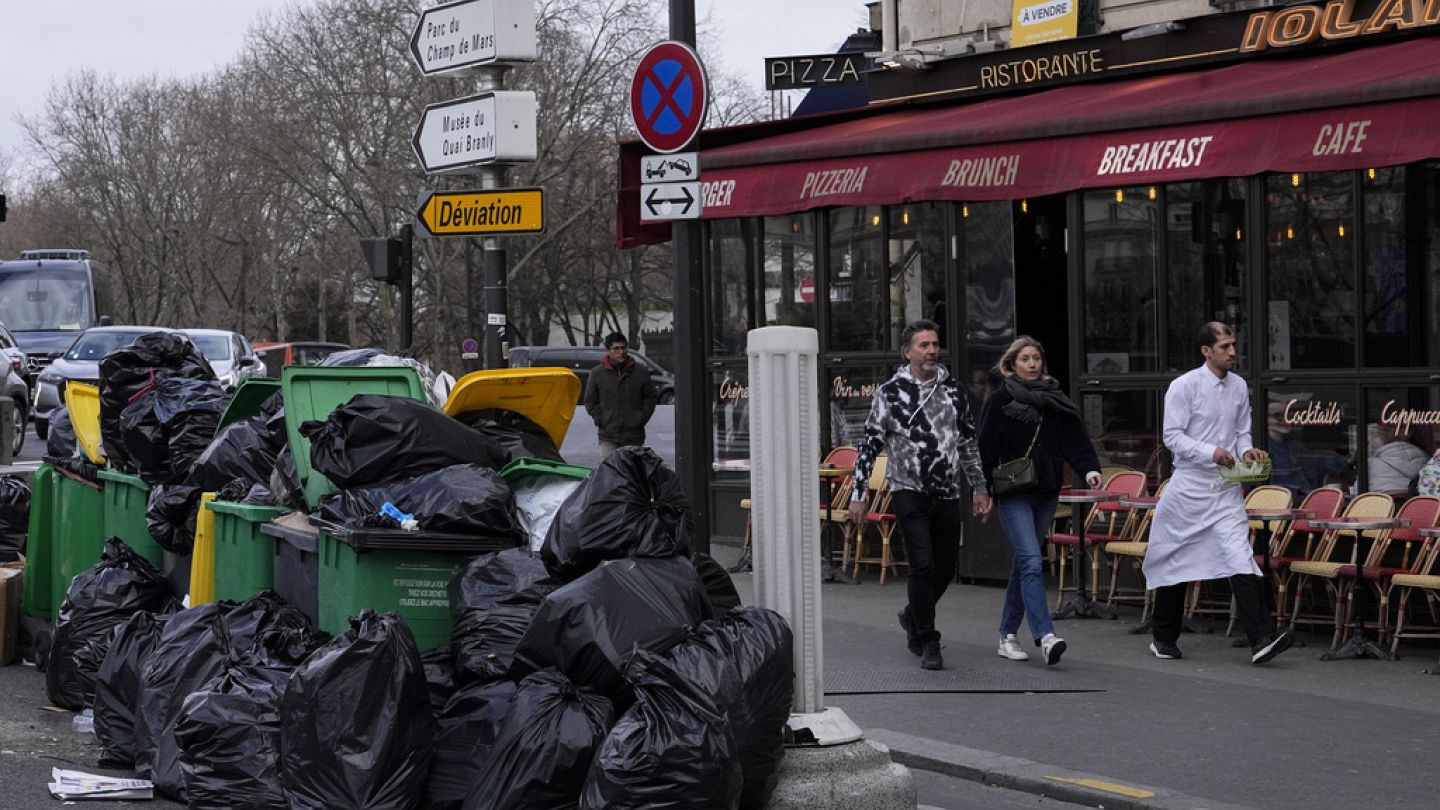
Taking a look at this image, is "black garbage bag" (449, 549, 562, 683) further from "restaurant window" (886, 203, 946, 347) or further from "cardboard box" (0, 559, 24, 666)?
"restaurant window" (886, 203, 946, 347)

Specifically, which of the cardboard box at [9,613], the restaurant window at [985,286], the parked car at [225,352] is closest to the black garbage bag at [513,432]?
the cardboard box at [9,613]

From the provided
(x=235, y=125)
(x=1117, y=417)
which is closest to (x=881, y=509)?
(x=1117, y=417)

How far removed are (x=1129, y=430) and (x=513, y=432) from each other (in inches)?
204

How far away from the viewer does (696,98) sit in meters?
8.78

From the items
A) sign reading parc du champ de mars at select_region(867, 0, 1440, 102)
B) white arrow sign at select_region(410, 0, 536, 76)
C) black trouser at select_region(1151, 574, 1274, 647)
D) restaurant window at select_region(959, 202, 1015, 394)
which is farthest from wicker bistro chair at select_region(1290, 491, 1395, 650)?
white arrow sign at select_region(410, 0, 536, 76)

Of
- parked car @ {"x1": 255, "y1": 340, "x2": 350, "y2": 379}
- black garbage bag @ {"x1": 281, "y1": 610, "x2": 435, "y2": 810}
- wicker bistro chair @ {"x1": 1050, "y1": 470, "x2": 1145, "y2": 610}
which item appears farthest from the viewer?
parked car @ {"x1": 255, "y1": 340, "x2": 350, "y2": 379}

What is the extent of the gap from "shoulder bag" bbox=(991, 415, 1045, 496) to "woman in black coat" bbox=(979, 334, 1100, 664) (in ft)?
0.05

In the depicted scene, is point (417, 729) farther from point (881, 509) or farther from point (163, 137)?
point (163, 137)

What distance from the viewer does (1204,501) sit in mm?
9641

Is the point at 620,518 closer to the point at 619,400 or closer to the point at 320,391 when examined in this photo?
the point at 320,391

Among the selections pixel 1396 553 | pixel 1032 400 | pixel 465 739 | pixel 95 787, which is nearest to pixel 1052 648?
pixel 1032 400

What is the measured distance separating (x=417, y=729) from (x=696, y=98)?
3.83 m

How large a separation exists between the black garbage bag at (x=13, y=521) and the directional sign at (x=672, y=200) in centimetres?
432

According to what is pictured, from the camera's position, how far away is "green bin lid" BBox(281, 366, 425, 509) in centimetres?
747
